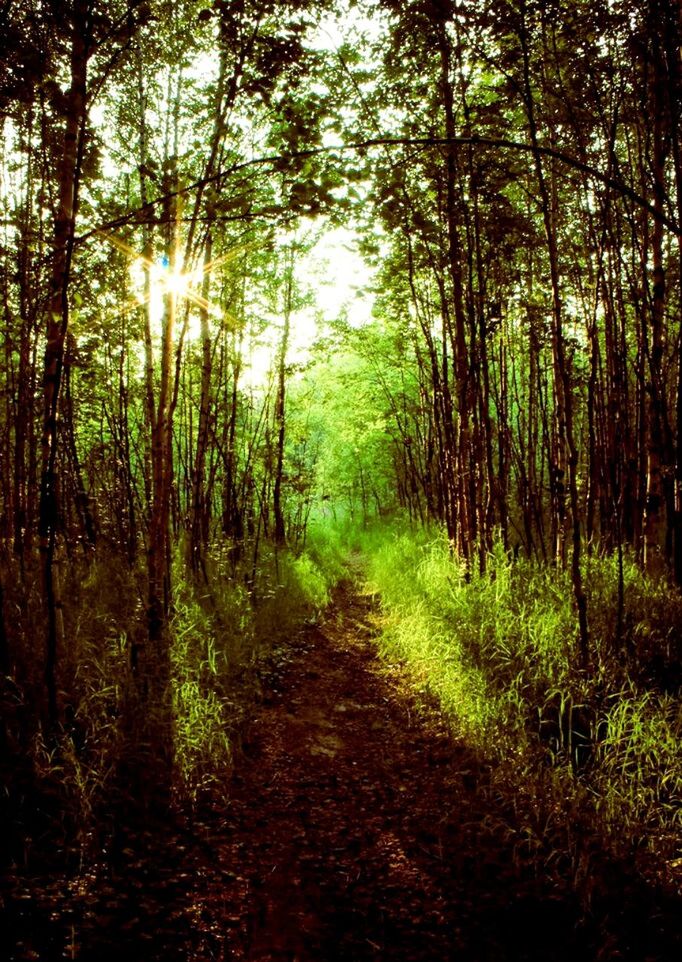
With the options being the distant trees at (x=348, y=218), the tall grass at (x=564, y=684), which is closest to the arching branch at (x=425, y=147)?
the distant trees at (x=348, y=218)

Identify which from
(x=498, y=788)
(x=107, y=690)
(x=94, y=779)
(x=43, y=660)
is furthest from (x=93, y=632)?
(x=498, y=788)

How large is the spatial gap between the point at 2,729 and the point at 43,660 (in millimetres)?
731

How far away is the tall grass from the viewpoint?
2.94m

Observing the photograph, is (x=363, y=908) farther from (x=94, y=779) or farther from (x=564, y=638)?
(x=564, y=638)

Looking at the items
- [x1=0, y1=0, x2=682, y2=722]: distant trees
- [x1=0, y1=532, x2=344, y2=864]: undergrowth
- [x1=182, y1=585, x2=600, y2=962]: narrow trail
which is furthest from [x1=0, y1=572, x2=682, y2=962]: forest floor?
[x1=0, y1=0, x2=682, y2=722]: distant trees

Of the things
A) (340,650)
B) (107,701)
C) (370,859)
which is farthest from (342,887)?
(340,650)

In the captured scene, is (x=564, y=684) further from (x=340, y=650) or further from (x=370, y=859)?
(x=340, y=650)

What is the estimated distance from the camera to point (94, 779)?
117 inches

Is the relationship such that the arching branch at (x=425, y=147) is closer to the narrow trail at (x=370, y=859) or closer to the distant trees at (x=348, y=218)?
the distant trees at (x=348, y=218)

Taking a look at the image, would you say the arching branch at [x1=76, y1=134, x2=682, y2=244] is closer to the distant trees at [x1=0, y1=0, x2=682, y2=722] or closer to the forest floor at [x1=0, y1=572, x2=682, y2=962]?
the distant trees at [x1=0, y1=0, x2=682, y2=722]

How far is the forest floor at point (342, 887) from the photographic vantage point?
7.19 feet

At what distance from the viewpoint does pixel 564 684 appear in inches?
147

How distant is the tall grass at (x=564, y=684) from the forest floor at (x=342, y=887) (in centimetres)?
30

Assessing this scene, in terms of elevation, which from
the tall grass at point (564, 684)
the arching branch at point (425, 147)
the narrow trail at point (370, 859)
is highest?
the arching branch at point (425, 147)
